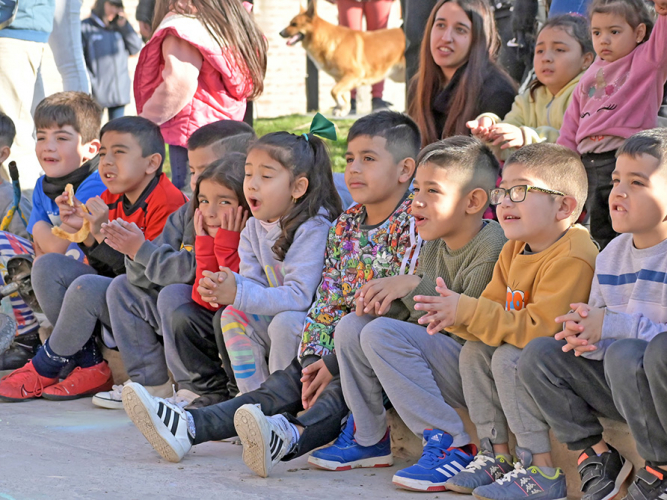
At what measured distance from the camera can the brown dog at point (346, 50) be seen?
11.2 meters

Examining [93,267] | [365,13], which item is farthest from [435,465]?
[365,13]

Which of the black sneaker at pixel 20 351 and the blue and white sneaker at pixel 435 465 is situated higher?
the blue and white sneaker at pixel 435 465

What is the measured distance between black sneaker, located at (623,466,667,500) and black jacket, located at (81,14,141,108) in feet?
20.6

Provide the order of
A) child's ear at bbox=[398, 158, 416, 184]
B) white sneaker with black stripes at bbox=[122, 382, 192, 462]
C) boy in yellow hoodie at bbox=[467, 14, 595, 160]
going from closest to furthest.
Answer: white sneaker with black stripes at bbox=[122, 382, 192, 462] → child's ear at bbox=[398, 158, 416, 184] → boy in yellow hoodie at bbox=[467, 14, 595, 160]

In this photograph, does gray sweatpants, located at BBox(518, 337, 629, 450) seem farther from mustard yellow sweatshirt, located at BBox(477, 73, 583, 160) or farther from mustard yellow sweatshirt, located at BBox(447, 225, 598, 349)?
mustard yellow sweatshirt, located at BBox(477, 73, 583, 160)

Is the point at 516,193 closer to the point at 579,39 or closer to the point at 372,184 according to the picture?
the point at 372,184

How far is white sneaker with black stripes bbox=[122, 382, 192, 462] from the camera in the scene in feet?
9.23

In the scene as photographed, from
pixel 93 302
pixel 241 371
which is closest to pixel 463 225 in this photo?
pixel 241 371

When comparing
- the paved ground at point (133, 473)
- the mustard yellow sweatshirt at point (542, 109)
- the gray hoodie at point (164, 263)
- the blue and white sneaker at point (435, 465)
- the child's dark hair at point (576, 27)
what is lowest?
the paved ground at point (133, 473)

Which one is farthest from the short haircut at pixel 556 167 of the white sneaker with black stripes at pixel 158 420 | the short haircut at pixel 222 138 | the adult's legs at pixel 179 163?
the adult's legs at pixel 179 163

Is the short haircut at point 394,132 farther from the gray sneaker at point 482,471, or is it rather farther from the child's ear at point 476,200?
the gray sneaker at point 482,471

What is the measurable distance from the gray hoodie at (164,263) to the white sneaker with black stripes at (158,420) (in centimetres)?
83

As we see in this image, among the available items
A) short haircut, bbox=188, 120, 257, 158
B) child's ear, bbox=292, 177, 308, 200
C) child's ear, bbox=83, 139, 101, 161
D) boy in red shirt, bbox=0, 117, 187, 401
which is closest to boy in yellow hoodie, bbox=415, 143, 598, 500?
child's ear, bbox=292, 177, 308, 200

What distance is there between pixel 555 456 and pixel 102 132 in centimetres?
257
